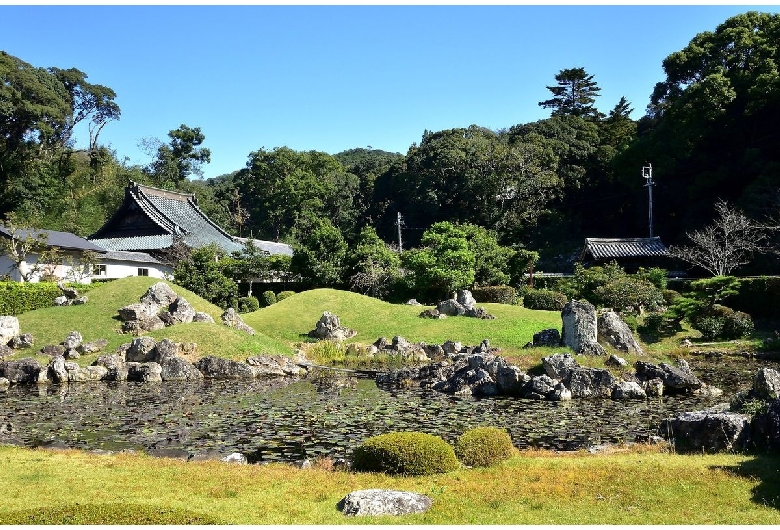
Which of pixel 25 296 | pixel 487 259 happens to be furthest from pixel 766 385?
pixel 25 296

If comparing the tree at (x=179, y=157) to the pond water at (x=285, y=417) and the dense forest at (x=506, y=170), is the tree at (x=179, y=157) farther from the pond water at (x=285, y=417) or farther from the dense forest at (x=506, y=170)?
the pond water at (x=285, y=417)

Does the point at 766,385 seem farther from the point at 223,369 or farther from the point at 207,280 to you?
the point at 207,280

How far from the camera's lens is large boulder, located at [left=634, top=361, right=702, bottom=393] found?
20672mm

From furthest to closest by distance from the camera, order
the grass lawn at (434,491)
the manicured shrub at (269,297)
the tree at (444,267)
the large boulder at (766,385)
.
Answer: the manicured shrub at (269,297) < the tree at (444,267) < the large boulder at (766,385) < the grass lawn at (434,491)

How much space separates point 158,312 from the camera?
102ft

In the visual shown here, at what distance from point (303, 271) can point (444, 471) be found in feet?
111

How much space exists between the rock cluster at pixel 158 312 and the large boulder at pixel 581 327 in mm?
16403

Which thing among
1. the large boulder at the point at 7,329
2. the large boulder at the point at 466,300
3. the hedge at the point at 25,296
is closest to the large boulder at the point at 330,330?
the large boulder at the point at 466,300

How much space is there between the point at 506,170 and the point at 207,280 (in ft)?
103

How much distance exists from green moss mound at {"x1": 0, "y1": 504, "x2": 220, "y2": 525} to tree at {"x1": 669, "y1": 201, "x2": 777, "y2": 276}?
3962 cm

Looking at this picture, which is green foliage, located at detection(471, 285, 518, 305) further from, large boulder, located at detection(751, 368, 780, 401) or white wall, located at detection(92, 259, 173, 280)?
large boulder, located at detection(751, 368, 780, 401)

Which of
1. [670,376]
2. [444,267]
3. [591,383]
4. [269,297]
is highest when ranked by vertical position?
[444,267]

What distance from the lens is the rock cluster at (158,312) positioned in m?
29.6

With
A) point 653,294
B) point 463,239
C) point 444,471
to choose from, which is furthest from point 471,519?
point 463,239
